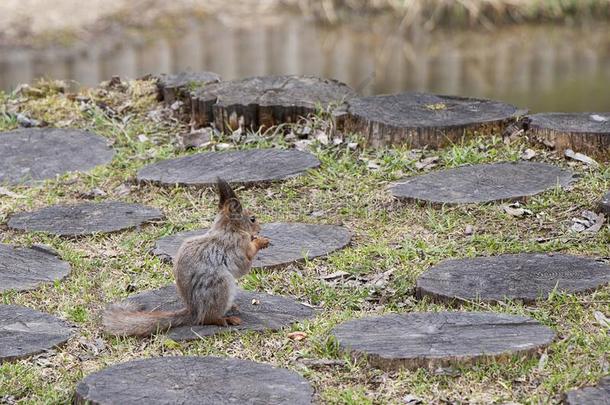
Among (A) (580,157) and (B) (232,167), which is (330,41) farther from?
(A) (580,157)

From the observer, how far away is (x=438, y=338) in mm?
4359

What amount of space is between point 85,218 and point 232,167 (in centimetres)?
105

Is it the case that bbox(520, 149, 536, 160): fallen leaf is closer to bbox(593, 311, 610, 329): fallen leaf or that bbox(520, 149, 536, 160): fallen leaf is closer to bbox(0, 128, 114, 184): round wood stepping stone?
bbox(593, 311, 610, 329): fallen leaf

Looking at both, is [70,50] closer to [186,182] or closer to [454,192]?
[186,182]

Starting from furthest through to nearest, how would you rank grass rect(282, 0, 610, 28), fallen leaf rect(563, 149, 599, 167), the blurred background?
grass rect(282, 0, 610, 28)
the blurred background
fallen leaf rect(563, 149, 599, 167)

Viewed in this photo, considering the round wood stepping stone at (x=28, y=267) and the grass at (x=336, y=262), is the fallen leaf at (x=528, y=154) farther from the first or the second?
the round wood stepping stone at (x=28, y=267)

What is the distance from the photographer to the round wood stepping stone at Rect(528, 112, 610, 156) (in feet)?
22.5

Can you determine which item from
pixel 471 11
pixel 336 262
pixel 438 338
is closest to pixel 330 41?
pixel 471 11

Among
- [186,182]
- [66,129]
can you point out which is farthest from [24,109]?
[186,182]

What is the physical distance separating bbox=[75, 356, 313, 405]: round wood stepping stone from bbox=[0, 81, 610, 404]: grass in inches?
6.7

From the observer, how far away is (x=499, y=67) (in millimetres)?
13016

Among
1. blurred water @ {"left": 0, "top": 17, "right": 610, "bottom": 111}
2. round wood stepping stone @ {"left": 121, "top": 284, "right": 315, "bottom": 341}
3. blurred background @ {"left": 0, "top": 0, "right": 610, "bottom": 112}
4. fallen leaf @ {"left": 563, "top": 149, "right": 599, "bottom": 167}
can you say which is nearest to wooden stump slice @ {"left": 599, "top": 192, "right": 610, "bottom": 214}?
fallen leaf @ {"left": 563, "top": 149, "right": 599, "bottom": 167}

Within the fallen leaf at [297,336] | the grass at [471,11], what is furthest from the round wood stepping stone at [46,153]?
the grass at [471,11]

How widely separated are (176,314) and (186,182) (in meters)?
2.12
